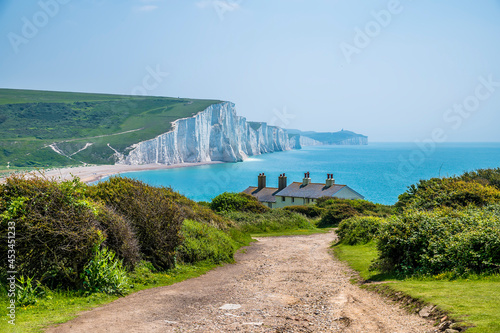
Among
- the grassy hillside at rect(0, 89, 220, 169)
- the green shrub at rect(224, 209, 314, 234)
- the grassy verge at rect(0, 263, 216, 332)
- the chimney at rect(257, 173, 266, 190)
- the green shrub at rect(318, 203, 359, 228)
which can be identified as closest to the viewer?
the grassy verge at rect(0, 263, 216, 332)

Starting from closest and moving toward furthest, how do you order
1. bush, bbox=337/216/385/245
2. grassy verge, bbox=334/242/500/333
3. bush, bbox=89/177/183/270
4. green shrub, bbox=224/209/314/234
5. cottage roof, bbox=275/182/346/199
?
grassy verge, bbox=334/242/500/333, bush, bbox=89/177/183/270, bush, bbox=337/216/385/245, green shrub, bbox=224/209/314/234, cottage roof, bbox=275/182/346/199

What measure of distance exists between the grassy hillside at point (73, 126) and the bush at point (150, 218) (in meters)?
106

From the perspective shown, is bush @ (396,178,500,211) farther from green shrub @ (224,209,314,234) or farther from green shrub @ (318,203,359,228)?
green shrub @ (318,203,359,228)

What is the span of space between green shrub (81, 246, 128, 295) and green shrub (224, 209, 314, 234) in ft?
66.6

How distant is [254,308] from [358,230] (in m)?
14.2

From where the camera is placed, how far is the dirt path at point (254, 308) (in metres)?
7.72

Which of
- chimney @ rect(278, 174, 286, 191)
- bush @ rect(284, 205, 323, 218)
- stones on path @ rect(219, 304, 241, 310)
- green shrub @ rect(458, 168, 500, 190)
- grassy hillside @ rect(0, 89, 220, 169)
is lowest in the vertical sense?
bush @ rect(284, 205, 323, 218)

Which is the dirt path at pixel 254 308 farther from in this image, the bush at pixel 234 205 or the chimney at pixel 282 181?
the chimney at pixel 282 181

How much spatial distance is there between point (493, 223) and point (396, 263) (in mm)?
2921

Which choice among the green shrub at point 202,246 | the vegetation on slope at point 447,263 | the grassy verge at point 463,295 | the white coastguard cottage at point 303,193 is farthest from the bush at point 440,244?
the white coastguard cottage at point 303,193

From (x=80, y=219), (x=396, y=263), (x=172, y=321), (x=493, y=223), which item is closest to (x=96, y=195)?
(x=80, y=219)

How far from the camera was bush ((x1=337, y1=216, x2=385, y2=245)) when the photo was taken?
2125 cm

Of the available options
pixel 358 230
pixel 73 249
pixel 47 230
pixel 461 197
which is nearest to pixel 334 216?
pixel 358 230

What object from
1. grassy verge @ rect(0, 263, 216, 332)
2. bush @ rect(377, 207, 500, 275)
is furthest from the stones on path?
bush @ rect(377, 207, 500, 275)
